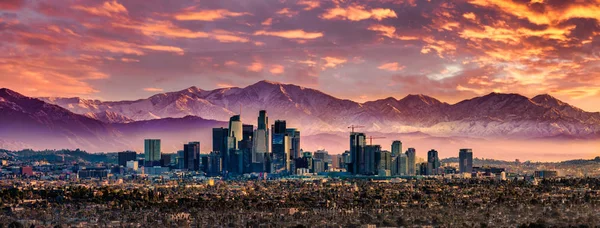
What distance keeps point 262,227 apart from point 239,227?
492 centimetres

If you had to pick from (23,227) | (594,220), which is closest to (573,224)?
(594,220)

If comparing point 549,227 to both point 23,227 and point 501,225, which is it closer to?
point 501,225

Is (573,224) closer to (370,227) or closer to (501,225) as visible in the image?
(501,225)

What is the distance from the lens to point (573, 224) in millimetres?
193125

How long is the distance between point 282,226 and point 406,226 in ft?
86.3

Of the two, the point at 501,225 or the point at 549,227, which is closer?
the point at 549,227

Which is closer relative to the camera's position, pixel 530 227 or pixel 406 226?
pixel 530 227

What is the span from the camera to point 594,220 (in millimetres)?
198375

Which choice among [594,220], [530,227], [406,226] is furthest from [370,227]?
[594,220]

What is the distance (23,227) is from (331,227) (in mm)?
65824

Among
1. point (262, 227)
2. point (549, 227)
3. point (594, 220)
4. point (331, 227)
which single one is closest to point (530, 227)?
point (549, 227)

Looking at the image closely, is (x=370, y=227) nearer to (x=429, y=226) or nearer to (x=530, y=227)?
(x=429, y=226)

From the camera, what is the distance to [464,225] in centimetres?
19488

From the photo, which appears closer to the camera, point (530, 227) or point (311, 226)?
point (530, 227)
